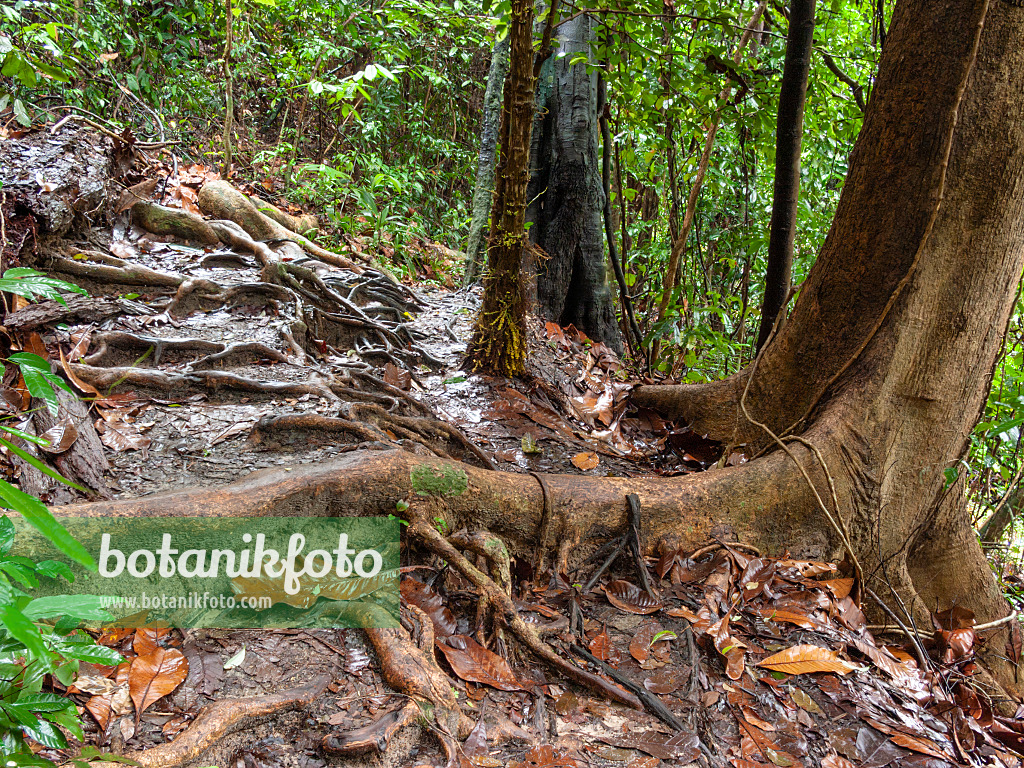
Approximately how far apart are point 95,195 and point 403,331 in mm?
2568

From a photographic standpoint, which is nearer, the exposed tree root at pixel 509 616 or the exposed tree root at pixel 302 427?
the exposed tree root at pixel 509 616

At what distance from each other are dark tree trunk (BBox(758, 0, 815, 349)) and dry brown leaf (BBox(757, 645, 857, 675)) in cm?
214

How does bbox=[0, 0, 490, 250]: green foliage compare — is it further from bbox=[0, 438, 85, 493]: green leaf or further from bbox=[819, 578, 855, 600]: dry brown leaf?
bbox=[0, 438, 85, 493]: green leaf

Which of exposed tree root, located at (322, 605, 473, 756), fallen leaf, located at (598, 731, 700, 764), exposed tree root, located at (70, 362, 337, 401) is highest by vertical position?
exposed tree root, located at (70, 362, 337, 401)

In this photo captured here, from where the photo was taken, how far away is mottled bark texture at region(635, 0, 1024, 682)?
3105 millimetres

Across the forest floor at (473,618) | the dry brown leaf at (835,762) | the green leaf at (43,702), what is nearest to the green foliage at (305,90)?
the forest floor at (473,618)

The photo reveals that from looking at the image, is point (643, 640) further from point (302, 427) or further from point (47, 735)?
point (47, 735)

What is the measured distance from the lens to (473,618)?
264 cm

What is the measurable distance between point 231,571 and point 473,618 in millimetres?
952

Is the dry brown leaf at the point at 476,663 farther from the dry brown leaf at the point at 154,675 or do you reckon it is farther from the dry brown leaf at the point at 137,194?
the dry brown leaf at the point at 137,194

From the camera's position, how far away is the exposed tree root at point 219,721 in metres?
1.72

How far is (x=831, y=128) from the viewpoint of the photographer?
6078mm

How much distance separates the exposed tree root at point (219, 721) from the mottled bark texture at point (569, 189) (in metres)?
4.81

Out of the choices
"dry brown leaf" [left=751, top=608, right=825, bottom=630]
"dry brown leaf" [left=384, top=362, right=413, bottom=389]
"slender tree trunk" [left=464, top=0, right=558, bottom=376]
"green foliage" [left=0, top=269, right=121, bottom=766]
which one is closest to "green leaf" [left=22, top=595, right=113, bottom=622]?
"green foliage" [left=0, top=269, right=121, bottom=766]
